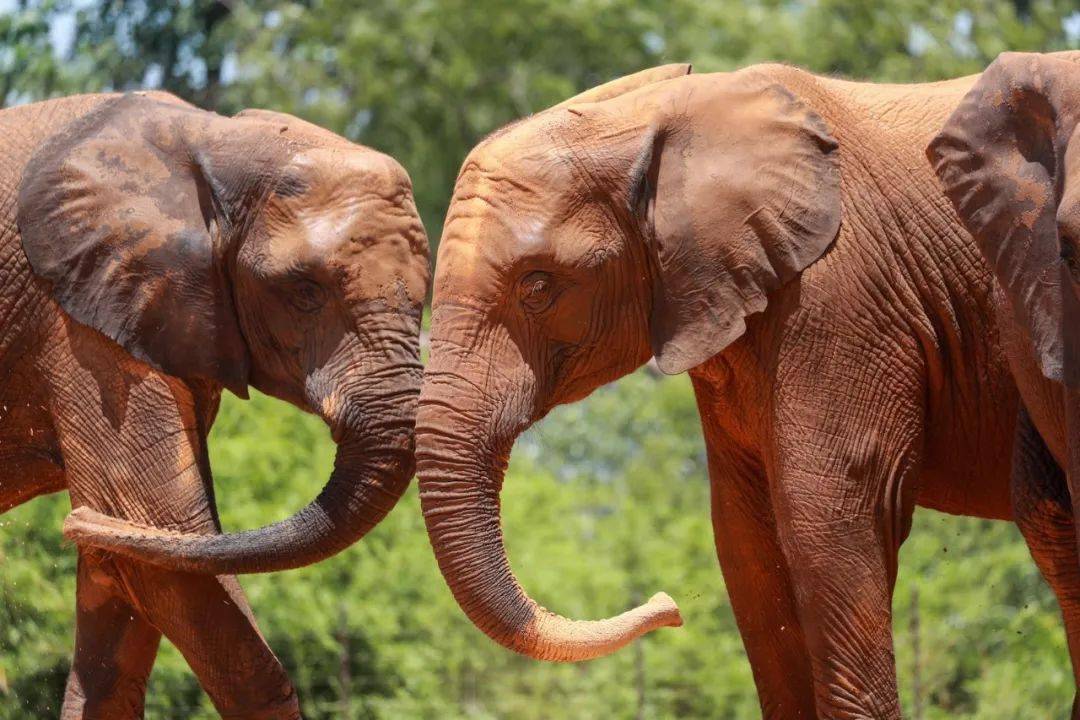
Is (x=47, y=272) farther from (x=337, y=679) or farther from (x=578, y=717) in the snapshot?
(x=578, y=717)

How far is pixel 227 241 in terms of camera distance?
8.11 meters

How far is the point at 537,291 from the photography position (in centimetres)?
729

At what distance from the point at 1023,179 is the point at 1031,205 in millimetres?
101

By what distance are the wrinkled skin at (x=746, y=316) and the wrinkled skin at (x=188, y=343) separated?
0.62 metres

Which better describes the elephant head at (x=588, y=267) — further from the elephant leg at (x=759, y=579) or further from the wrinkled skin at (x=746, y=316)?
the elephant leg at (x=759, y=579)

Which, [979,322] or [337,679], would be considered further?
[337,679]

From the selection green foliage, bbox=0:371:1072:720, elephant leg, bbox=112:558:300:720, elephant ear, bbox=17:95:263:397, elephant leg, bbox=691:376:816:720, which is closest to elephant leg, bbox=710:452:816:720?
elephant leg, bbox=691:376:816:720

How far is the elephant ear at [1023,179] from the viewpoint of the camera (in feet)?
20.6

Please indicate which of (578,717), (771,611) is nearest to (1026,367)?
(771,611)

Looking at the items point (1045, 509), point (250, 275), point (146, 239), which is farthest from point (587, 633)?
point (146, 239)

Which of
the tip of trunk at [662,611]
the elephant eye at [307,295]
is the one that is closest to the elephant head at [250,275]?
the elephant eye at [307,295]

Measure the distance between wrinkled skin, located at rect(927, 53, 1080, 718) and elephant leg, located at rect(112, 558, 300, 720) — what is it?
9.63ft

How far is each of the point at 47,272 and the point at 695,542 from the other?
1002cm

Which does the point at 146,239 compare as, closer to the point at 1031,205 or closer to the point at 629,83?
the point at 629,83
